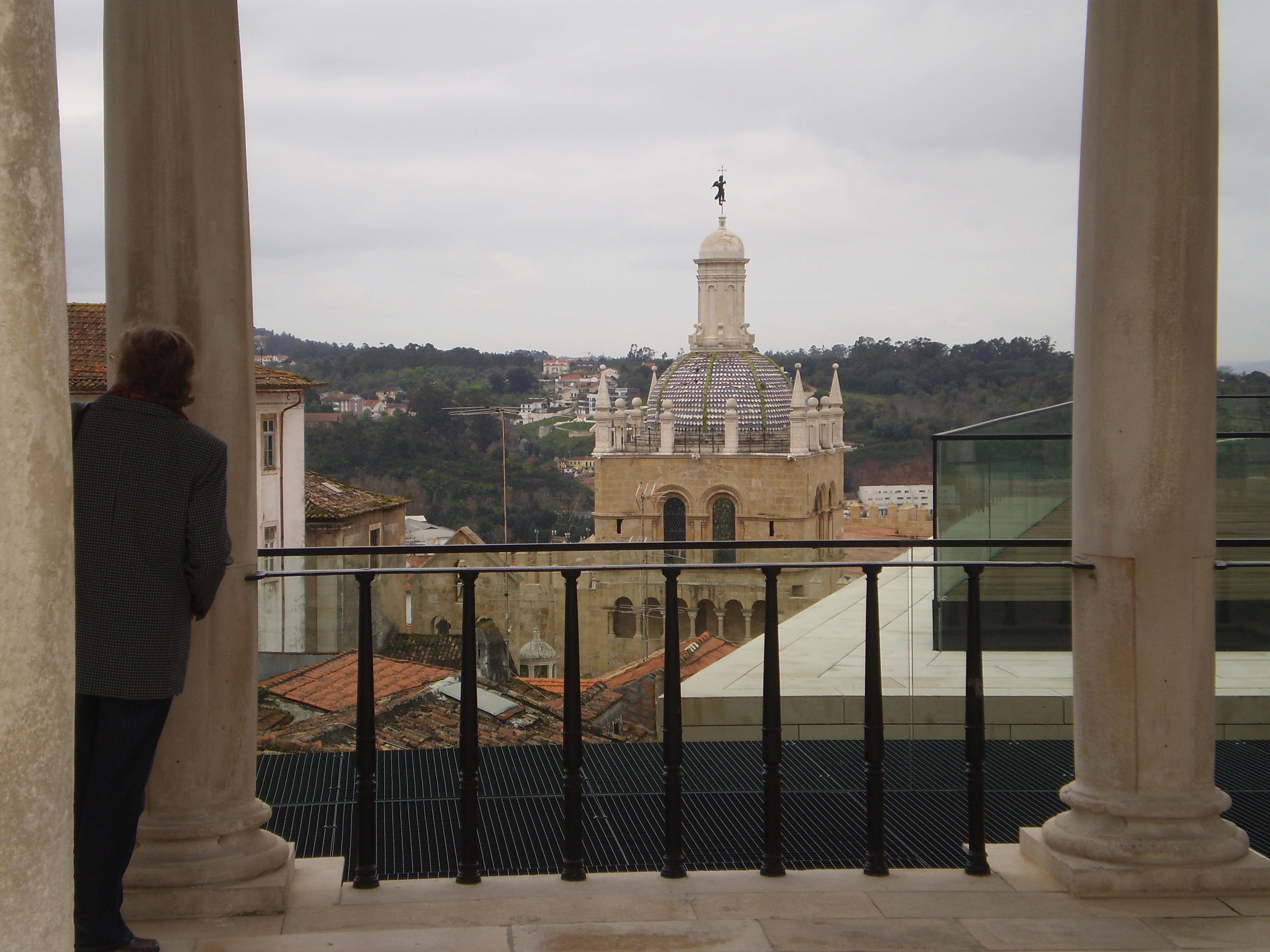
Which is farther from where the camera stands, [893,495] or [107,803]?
[893,495]

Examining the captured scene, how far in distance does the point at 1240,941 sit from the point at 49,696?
233 cm

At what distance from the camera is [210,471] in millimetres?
2299

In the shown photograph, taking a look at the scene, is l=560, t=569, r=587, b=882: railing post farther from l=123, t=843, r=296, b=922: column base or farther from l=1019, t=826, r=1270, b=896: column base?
l=1019, t=826, r=1270, b=896: column base

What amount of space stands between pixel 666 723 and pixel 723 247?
45424mm

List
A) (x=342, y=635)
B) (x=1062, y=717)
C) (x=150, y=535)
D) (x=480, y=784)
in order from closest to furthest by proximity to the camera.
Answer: (x=150, y=535) < (x=342, y=635) < (x=480, y=784) < (x=1062, y=717)

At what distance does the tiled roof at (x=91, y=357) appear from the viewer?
1541 centimetres

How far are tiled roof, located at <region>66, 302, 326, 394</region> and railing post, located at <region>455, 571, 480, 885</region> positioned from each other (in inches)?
453

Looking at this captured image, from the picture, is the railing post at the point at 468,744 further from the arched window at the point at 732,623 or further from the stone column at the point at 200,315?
the arched window at the point at 732,623

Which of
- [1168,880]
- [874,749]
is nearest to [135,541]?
[874,749]

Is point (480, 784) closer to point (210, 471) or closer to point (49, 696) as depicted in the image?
point (210, 471)

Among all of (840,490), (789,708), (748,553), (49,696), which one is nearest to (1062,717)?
(789,708)

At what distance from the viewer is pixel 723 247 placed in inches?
1858

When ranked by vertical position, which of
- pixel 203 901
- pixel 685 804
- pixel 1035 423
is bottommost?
pixel 685 804

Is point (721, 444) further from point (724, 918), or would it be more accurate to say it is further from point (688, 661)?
point (724, 918)
